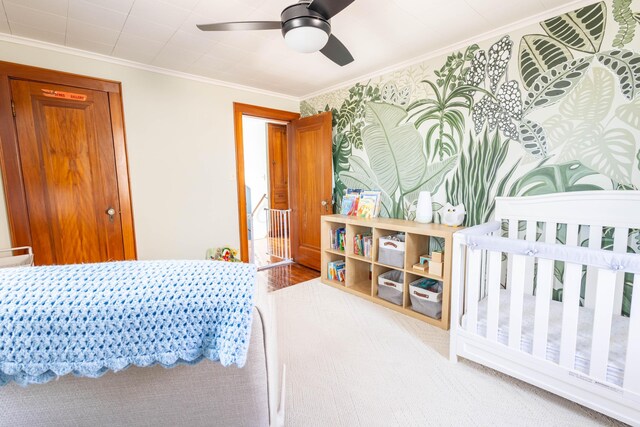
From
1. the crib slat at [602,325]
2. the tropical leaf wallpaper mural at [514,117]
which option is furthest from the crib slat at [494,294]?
Answer: the tropical leaf wallpaper mural at [514,117]

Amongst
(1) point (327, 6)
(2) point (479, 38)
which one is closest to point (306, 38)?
(1) point (327, 6)

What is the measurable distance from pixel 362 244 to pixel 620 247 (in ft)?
6.03

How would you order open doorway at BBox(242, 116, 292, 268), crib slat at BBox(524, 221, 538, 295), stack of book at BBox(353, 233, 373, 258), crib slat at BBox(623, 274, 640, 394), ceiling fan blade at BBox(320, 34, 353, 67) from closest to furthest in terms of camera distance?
crib slat at BBox(623, 274, 640, 394), ceiling fan blade at BBox(320, 34, 353, 67), crib slat at BBox(524, 221, 538, 295), stack of book at BBox(353, 233, 373, 258), open doorway at BBox(242, 116, 292, 268)

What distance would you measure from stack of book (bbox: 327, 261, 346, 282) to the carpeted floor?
29.3 inches

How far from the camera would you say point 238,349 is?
0.62 meters

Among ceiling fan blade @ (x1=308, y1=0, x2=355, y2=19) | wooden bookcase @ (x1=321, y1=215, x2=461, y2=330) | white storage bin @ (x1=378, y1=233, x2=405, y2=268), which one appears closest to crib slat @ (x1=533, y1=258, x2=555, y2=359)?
wooden bookcase @ (x1=321, y1=215, x2=461, y2=330)

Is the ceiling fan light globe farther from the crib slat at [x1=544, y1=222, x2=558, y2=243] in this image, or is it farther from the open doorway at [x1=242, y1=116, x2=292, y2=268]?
the open doorway at [x1=242, y1=116, x2=292, y2=268]

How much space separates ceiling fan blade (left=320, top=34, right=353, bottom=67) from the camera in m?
1.79

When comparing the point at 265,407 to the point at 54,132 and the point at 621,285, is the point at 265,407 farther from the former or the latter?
the point at 54,132

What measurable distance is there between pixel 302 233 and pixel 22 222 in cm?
271

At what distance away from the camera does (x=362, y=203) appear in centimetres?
313

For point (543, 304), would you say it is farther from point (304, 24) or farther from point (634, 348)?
point (304, 24)

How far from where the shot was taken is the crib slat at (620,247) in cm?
172

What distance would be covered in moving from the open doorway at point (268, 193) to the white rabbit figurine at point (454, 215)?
2.22m
